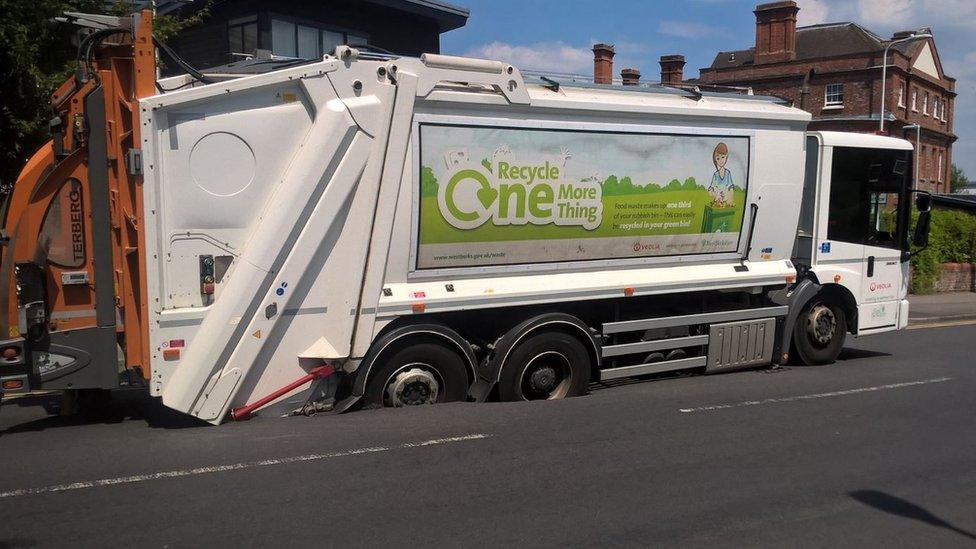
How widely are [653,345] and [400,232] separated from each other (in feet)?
10.1

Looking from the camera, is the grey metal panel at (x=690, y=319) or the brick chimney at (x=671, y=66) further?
the brick chimney at (x=671, y=66)

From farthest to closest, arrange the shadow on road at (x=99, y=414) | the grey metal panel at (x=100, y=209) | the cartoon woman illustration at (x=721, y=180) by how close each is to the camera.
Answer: the cartoon woman illustration at (x=721, y=180), the shadow on road at (x=99, y=414), the grey metal panel at (x=100, y=209)

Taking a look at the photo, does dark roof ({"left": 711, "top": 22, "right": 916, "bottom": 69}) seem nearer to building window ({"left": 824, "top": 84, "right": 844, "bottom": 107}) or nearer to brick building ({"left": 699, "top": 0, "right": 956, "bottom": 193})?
brick building ({"left": 699, "top": 0, "right": 956, "bottom": 193})

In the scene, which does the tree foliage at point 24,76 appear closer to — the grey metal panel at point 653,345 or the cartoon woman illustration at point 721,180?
the grey metal panel at point 653,345

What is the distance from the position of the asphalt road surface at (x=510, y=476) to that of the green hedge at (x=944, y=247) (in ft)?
49.7

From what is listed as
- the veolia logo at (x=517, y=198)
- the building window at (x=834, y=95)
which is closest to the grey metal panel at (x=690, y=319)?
the veolia logo at (x=517, y=198)

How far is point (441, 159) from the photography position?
727 centimetres

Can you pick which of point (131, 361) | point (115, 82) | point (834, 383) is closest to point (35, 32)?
point (115, 82)

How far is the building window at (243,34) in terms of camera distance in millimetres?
18984

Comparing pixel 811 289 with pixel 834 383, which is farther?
pixel 811 289

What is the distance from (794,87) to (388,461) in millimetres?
42715

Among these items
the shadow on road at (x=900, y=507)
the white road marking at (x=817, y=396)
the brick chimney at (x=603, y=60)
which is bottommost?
the shadow on road at (x=900, y=507)

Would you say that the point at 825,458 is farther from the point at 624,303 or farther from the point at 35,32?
the point at 35,32

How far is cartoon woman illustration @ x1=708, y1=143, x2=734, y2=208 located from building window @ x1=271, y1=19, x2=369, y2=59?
12080mm
